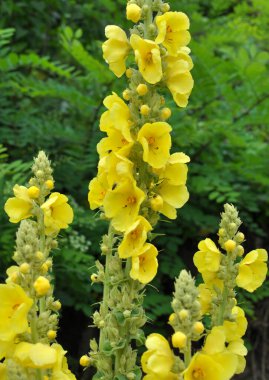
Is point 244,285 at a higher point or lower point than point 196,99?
higher

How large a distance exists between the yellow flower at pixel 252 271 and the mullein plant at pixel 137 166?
21 cm

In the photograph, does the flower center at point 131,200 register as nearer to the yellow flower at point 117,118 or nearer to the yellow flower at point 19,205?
the yellow flower at point 117,118

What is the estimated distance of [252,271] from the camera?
1463 mm

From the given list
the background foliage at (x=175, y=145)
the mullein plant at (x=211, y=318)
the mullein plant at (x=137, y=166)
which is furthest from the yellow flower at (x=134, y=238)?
the background foliage at (x=175, y=145)

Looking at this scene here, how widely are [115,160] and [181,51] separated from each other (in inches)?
12.7

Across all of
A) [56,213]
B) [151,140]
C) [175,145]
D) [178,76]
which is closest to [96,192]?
[56,213]

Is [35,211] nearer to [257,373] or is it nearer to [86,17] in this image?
[257,373]

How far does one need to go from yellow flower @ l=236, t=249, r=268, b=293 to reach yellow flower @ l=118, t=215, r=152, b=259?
0.26m

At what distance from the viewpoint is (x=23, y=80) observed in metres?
3.45

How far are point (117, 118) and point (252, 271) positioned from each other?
0.49 meters

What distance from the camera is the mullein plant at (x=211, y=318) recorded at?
1103mm

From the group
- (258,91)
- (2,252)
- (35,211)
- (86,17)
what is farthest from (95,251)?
(86,17)

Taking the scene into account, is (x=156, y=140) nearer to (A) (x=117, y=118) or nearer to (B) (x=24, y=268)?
(A) (x=117, y=118)

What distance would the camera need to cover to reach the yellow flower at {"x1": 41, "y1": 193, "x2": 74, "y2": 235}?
1.42 m
